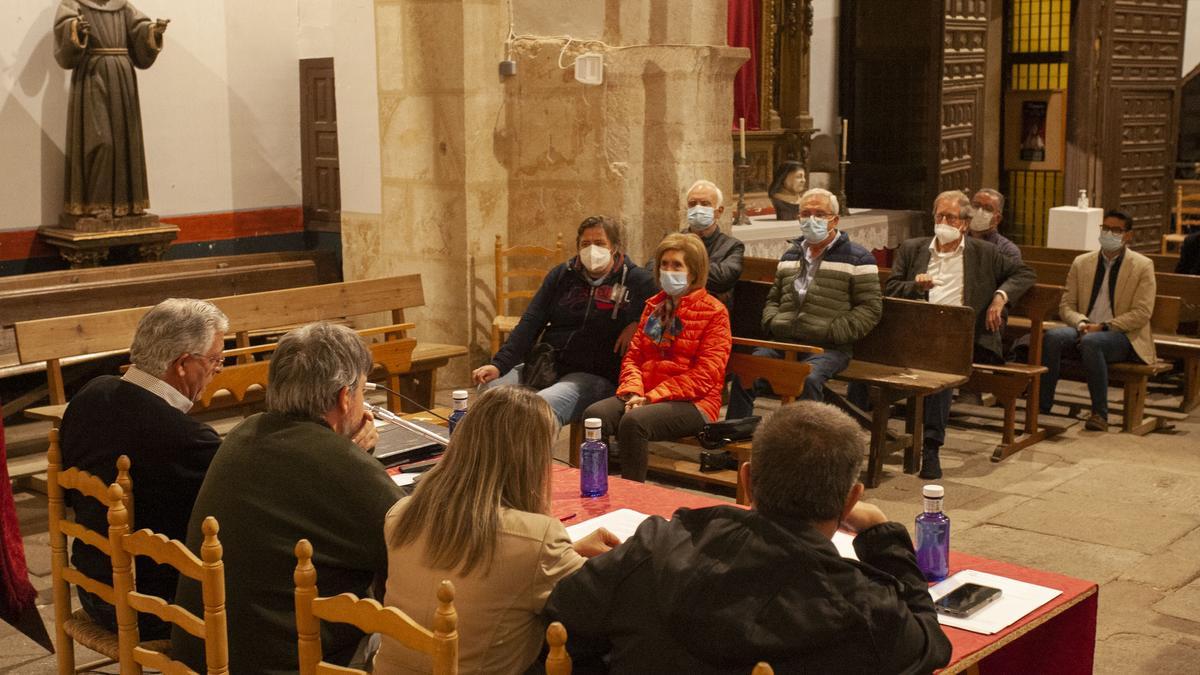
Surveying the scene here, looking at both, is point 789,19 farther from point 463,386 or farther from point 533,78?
point 463,386

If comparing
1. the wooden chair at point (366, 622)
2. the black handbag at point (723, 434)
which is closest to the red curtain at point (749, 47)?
the black handbag at point (723, 434)

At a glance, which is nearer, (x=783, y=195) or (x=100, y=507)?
(x=100, y=507)

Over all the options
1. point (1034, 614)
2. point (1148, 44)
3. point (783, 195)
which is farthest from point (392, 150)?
point (1148, 44)

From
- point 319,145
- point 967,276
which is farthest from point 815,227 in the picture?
point 319,145

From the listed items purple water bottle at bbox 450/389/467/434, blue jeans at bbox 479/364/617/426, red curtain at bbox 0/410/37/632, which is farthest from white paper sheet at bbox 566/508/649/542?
blue jeans at bbox 479/364/617/426

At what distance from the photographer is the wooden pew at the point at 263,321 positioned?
5.88 metres

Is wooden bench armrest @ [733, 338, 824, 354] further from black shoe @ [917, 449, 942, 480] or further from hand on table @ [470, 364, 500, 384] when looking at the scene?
hand on table @ [470, 364, 500, 384]

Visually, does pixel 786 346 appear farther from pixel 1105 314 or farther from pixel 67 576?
pixel 67 576

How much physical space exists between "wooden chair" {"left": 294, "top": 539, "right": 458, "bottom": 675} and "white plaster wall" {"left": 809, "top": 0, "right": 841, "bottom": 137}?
10150mm

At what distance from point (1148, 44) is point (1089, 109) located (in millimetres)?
929

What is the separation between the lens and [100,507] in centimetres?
339

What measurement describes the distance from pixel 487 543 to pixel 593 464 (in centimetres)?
111

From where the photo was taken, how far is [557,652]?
2139 mm

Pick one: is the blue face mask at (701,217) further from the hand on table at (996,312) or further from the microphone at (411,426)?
the microphone at (411,426)
